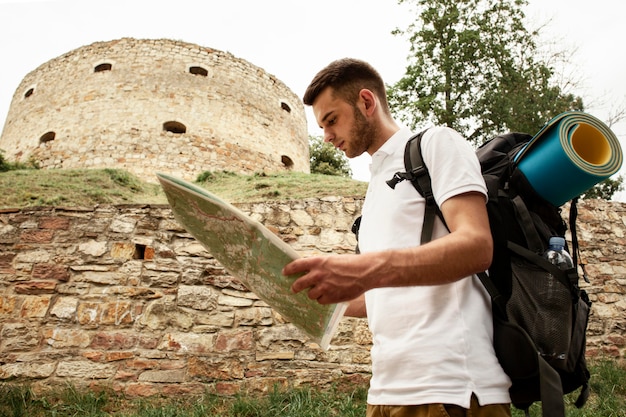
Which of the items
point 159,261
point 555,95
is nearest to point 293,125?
point 555,95

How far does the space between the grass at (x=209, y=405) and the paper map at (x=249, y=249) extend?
75.6 inches

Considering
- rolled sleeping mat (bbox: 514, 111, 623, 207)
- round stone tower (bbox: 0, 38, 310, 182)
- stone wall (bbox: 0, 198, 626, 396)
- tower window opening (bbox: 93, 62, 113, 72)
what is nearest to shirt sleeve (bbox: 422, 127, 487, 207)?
rolled sleeping mat (bbox: 514, 111, 623, 207)

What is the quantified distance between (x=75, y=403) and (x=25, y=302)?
1.02 meters

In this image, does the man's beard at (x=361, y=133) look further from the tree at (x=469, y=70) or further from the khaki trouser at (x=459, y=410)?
the tree at (x=469, y=70)

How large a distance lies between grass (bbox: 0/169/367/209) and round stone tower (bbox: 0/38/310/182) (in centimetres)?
321

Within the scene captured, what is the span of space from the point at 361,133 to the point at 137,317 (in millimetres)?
2776

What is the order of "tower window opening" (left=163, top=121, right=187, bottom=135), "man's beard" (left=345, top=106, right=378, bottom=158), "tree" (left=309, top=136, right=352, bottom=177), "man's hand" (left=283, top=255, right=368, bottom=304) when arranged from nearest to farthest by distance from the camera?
"man's hand" (left=283, top=255, right=368, bottom=304) < "man's beard" (left=345, top=106, right=378, bottom=158) < "tower window opening" (left=163, top=121, right=187, bottom=135) < "tree" (left=309, top=136, right=352, bottom=177)

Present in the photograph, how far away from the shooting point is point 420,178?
3.95ft

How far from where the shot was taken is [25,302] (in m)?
3.43

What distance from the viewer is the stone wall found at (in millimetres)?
3236

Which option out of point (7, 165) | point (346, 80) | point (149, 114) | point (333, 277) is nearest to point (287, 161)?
point (149, 114)

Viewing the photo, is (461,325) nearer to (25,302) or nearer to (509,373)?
(509,373)

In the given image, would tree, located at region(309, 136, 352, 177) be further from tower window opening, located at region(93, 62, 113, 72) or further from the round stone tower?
tower window opening, located at region(93, 62, 113, 72)

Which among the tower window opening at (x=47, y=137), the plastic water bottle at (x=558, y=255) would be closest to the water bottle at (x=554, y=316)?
the plastic water bottle at (x=558, y=255)
